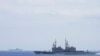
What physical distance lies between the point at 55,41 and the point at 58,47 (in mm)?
9066

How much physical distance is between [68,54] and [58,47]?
30.8ft

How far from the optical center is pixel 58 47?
195 meters

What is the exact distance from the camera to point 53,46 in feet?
625

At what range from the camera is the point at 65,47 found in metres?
190

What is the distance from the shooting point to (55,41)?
186375 mm

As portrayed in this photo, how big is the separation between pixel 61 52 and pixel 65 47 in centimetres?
328

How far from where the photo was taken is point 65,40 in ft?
615

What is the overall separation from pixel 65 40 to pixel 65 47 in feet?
13.6

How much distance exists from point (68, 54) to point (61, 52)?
15.3 feet

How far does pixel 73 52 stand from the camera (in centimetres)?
18850

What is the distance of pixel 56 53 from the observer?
7490 inches

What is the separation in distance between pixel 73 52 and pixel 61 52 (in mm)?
6165

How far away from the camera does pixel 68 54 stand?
187 metres

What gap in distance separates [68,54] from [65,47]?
4382 mm
